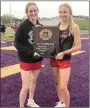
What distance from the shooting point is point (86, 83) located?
736 centimetres

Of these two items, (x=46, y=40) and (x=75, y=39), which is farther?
(x=46, y=40)

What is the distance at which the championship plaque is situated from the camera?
477 centimetres

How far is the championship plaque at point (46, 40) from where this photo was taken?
4.77m

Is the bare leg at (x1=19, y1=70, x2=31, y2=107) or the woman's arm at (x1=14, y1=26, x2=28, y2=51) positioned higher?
the woman's arm at (x1=14, y1=26, x2=28, y2=51)

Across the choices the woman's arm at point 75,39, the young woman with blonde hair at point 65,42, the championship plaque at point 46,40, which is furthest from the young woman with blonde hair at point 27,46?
the woman's arm at point 75,39

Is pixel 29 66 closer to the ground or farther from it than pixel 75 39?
closer to the ground

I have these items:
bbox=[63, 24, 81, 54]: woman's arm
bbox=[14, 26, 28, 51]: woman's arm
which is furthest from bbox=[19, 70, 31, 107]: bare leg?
bbox=[63, 24, 81, 54]: woman's arm

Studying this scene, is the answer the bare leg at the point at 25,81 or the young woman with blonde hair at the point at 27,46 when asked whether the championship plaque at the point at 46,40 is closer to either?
the young woman with blonde hair at the point at 27,46

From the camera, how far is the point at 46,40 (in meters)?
4.83

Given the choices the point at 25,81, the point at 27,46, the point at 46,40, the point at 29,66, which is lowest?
the point at 25,81

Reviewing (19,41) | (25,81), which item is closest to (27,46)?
(19,41)

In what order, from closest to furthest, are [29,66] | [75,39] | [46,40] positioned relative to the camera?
[75,39] < [46,40] < [29,66]

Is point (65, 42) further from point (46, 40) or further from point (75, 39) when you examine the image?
point (46, 40)

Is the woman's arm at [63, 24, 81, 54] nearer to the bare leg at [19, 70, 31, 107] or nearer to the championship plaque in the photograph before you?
the championship plaque
